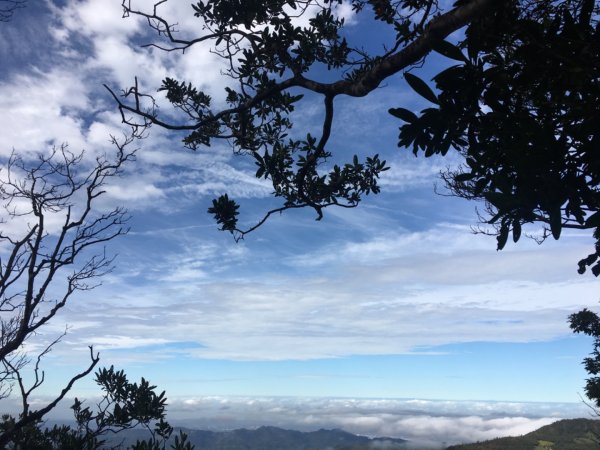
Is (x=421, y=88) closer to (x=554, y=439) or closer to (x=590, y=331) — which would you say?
(x=590, y=331)

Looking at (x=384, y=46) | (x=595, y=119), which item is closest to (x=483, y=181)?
(x=595, y=119)

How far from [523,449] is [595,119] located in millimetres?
42309

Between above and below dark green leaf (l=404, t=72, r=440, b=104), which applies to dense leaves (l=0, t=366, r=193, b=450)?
below

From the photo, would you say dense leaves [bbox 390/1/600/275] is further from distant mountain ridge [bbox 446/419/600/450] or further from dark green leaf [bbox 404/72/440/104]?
distant mountain ridge [bbox 446/419/600/450]

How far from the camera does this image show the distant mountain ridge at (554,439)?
34031 millimetres

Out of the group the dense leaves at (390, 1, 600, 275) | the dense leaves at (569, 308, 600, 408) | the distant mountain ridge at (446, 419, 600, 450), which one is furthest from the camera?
the distant mountain ridge at (446, 419, 600, 450)

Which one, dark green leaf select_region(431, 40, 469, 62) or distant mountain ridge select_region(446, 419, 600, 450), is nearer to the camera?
dark green leaf select_region(431, 40, 469, 62)

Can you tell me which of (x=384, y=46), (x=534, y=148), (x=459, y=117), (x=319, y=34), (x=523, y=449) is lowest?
(x=523, y=449)

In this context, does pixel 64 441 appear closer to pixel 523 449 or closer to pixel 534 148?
pixel 534 148

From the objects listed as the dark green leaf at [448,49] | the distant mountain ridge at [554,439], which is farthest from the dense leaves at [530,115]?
the distant mountain ridge at [554,439]

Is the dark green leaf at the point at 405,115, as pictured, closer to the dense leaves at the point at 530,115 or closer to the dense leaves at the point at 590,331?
the dense leaves at the point at 530,115

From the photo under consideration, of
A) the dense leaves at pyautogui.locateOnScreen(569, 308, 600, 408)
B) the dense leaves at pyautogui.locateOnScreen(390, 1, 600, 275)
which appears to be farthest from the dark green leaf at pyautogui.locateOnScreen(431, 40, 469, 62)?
the dense leaves at pyautogui.locateOnScreen(569, 308, 600, 408)

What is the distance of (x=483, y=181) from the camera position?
4520mm

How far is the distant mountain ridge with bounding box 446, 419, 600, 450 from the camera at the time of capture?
34.0 metres
